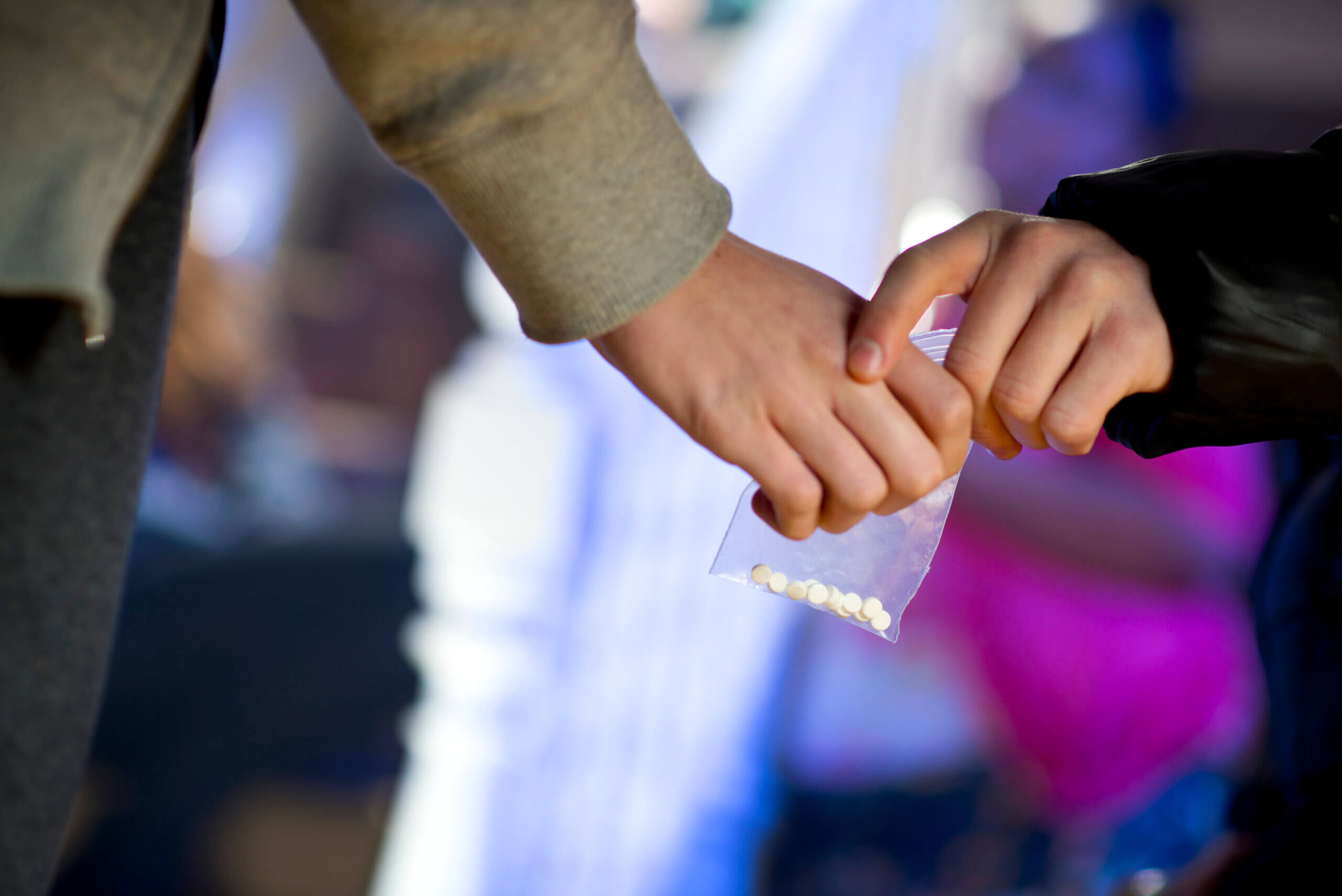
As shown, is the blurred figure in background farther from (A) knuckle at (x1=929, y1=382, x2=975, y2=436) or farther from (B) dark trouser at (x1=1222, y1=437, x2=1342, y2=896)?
(A) knuckle at (x1=929, y1=382, x2=975, y2=436)

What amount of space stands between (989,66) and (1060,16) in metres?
0.18

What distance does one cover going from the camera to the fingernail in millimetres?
444

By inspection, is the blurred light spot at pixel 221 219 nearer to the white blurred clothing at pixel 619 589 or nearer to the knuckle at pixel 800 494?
the white blurred clothing at pixel 619 589

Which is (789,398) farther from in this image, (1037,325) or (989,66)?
(989,66)

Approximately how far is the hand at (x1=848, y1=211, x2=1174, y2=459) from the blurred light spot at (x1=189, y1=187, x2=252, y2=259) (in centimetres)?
175

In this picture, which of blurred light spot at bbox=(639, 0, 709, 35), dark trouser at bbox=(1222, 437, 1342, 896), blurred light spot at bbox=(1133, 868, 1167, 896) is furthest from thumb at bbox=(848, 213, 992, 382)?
blurred light spot at bbox=(639, 0, 709, 35)

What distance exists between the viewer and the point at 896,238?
1.40 metres

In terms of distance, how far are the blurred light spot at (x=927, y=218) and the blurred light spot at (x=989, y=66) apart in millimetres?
218

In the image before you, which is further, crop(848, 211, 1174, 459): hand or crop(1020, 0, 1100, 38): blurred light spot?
crop(1020, 0, 1100, 38): blurred light spot

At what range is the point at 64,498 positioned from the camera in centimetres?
44

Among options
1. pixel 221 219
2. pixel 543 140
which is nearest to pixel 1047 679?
pixel 543 140

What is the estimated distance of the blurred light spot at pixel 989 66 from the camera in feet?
5.32

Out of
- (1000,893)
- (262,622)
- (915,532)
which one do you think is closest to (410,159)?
(915,532)

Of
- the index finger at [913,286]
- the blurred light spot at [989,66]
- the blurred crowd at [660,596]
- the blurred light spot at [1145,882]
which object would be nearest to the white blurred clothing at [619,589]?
the blurred crowd at [660,596]
